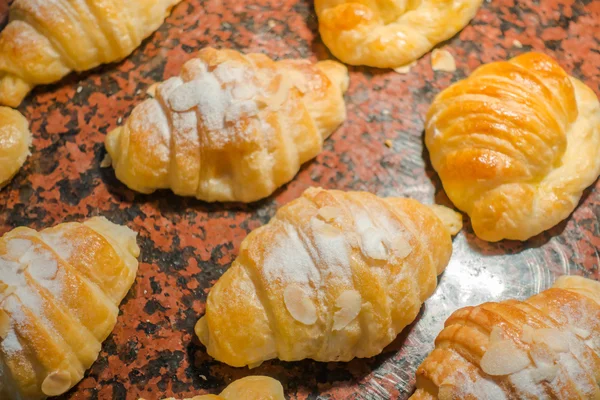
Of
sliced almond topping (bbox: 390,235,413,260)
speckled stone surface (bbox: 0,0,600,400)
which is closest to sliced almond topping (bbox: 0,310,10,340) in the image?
speckled stone surface (bbox: 0,0,600,400)

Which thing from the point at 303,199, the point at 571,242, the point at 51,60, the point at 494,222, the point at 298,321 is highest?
the point at 51,60

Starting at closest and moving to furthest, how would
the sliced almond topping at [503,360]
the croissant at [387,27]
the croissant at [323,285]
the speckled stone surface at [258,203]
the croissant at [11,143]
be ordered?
the sliced almond topping at [503,360], the croissant at [323,285], the speckled stone surface at [258,203], the croissant at [11,143], the croissant at [387,27]

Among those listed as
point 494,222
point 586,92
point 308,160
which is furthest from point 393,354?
point 586,92

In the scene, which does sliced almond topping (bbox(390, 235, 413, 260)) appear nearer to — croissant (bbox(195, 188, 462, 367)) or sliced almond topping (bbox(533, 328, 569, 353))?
croissant (bbox(195, 188, 462, 367))

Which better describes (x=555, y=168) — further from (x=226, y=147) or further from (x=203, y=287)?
(x=203, y=287)

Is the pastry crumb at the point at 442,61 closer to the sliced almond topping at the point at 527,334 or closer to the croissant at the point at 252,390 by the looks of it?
the sliced almond topping at the point at 527,334

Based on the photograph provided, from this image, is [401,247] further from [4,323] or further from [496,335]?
[4,323]

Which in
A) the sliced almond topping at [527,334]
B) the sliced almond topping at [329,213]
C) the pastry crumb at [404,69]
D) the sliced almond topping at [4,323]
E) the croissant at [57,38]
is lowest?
the sliced almond topping at [527,334]

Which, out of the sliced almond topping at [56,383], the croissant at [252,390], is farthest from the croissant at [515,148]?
the sliced almond topping at [56,383]

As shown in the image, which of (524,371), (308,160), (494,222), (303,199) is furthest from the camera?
(308,160)
